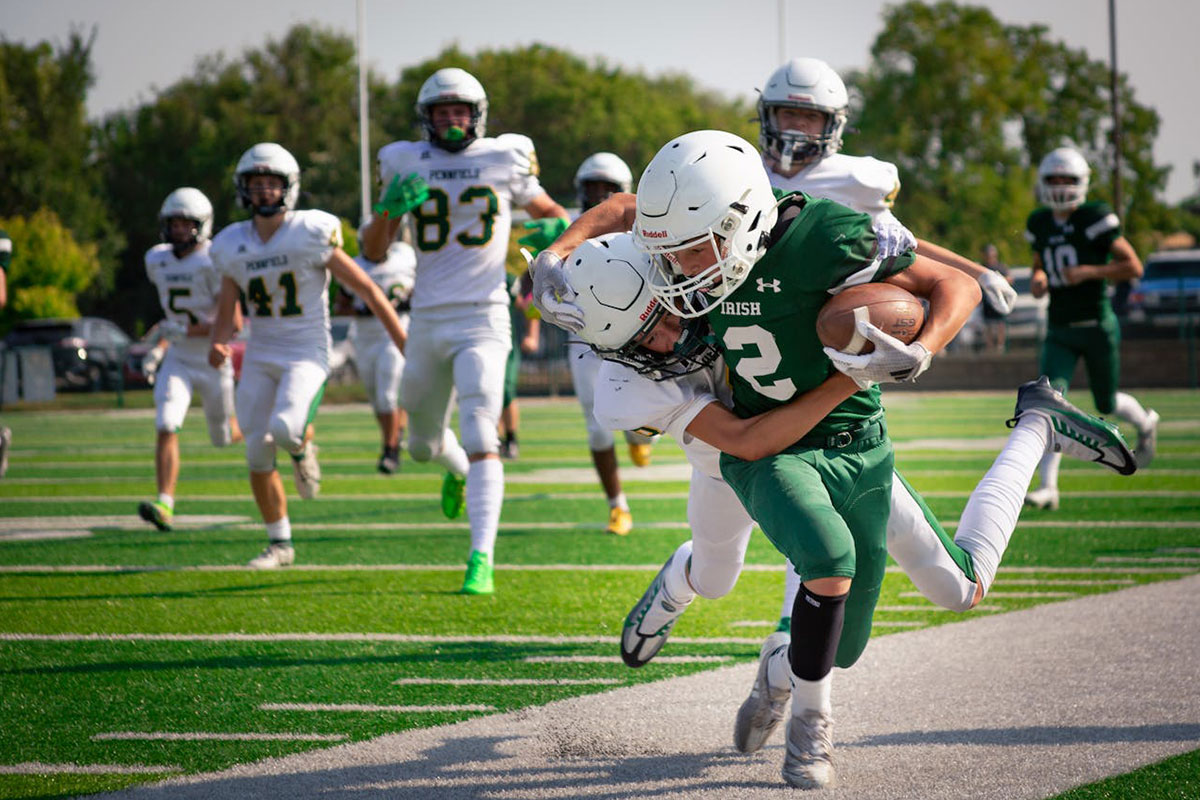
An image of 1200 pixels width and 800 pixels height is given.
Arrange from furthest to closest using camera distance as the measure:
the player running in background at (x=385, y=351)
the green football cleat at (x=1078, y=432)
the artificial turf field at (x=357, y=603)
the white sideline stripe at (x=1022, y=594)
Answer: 1. the player running in background at (x=385, y=351)
2. the white sideline stripe at (x=1022, y=594)
3. the green football cleat at (x=1078, y=432)
4. the artificial turf field at (x=357, y=603)

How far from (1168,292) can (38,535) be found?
23869 mm

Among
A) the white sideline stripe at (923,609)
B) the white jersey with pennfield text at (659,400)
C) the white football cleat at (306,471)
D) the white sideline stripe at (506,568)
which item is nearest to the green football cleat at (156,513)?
the white football cleat at (306,471)

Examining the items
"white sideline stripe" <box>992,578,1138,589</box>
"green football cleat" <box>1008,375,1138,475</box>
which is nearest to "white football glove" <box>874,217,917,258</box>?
"green football cleat" <box>1008,375,1138,475</box>

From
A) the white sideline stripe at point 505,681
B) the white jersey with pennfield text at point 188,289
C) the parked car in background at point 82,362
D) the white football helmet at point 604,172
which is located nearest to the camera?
the white sideline stripe at point 505,681

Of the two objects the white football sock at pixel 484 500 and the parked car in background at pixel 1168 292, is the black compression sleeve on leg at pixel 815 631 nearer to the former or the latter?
the white football sock at pixel 484 500

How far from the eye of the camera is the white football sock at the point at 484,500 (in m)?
5.92

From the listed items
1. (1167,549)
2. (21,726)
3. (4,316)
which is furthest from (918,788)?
(4,316)

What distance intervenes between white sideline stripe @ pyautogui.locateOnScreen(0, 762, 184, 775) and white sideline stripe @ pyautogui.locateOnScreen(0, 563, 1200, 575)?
3082mm

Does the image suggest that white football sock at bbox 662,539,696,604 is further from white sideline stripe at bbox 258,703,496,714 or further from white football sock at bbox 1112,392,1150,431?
white football sock at bbox 1112,392,1150,431

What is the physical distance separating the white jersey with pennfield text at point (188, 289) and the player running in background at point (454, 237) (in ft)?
9.16

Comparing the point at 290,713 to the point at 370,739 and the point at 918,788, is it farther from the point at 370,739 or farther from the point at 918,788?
the point at 918,788

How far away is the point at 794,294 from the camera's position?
3.31 metres

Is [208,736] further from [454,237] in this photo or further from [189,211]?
[189,211]

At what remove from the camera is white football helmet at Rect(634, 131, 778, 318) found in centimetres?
315
